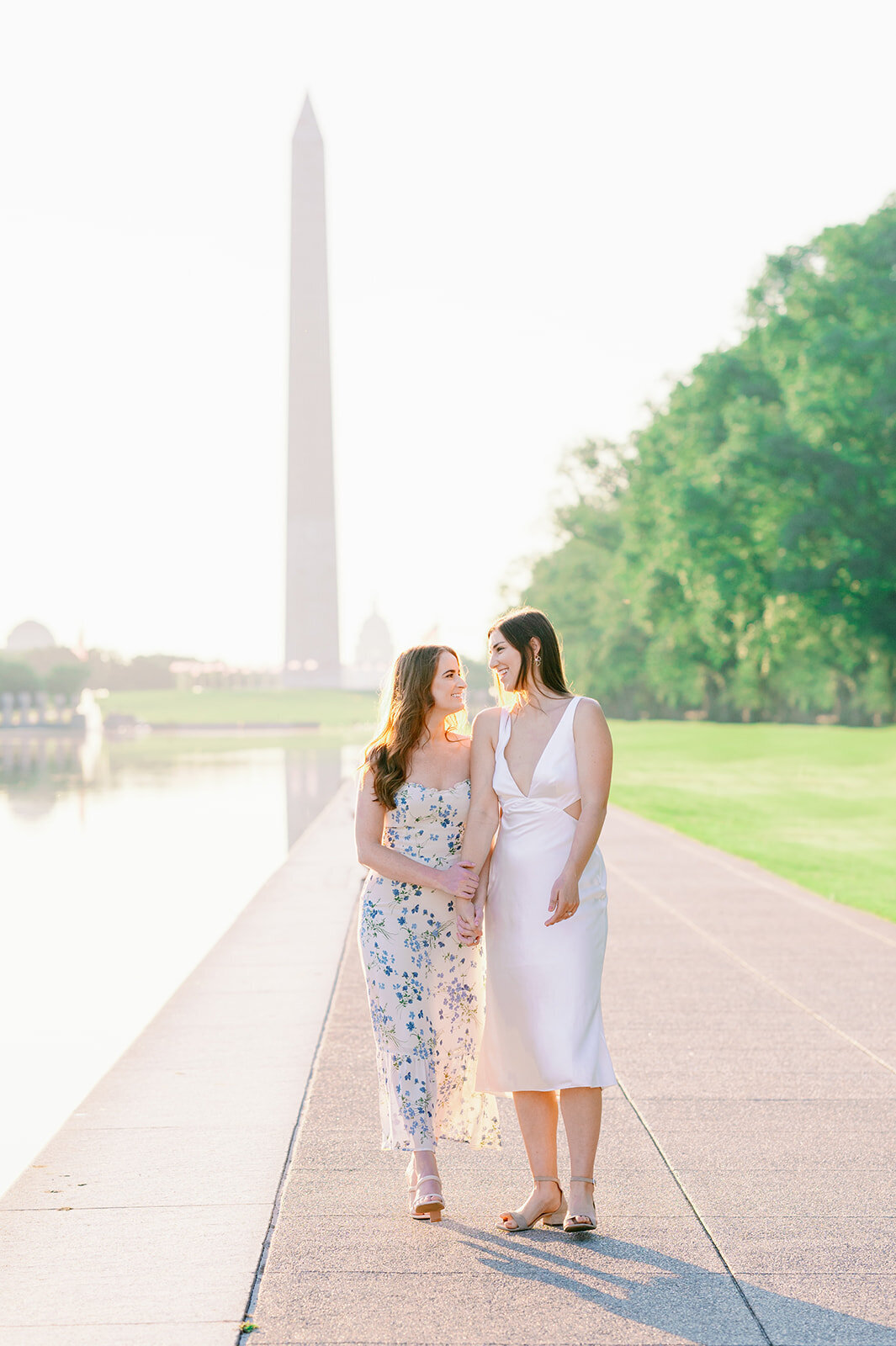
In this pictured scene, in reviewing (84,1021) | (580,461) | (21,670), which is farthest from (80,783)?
(21,670)

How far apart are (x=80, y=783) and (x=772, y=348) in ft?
→ 64.6

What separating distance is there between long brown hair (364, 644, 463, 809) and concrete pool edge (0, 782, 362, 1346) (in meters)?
1.25

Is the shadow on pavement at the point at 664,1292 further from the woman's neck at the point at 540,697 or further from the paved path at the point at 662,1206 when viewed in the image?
the woman's neck at the point at 540,697

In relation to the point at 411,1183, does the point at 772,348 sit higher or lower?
higher

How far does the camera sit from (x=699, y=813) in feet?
63.7

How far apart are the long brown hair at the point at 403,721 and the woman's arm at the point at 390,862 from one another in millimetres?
38

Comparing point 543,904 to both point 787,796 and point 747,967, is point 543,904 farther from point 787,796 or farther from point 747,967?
point 787,796

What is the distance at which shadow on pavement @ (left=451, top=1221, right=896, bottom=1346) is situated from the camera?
130 inches

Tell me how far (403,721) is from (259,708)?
218 feet

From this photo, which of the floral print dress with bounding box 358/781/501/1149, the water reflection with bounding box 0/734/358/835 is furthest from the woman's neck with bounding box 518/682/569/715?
the water reflection with bounding box 0/734/358/835

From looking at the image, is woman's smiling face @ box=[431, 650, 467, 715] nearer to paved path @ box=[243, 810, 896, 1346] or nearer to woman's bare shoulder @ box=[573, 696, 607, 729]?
woman's bare shoulder @ box=[573, 696, 607, 729]

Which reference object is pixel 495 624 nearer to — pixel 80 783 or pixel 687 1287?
pixel 687 1287

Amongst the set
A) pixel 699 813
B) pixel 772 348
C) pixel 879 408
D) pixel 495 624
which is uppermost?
pixel 772 348

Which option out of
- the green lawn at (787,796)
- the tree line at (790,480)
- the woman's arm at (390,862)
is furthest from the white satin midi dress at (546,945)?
the tree line at (790,480)
